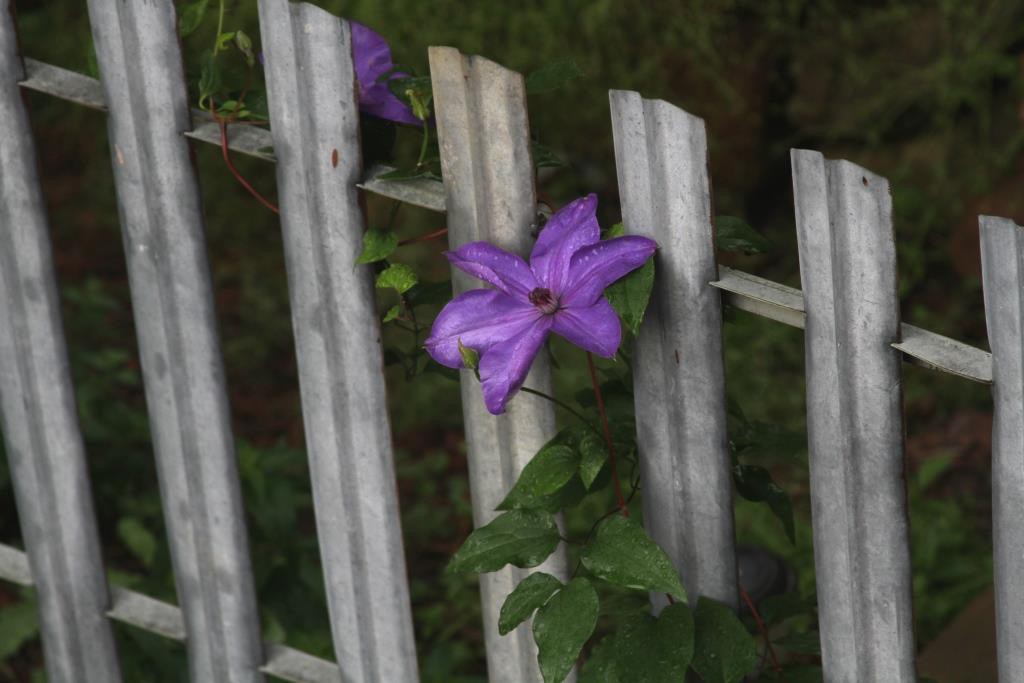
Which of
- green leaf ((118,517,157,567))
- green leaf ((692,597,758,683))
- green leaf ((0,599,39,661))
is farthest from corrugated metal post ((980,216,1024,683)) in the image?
green leaf ((118,517,157,567))

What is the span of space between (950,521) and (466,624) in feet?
3.74

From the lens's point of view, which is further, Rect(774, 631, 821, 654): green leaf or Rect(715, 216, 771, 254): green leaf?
Rect(774, 631, 821, 654): green leaf

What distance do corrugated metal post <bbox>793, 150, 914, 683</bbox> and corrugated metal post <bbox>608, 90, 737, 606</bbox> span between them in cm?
10

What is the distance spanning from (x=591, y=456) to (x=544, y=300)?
0.62 ft

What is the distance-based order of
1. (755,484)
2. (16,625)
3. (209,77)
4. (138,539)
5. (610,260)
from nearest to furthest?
(610,260) < (755,484) < (209,77) < (16,625) < (138,539)

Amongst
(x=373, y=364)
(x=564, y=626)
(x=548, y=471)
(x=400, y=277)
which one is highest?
(x=400, y=277)

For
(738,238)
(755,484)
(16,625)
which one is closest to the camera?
(738,238)

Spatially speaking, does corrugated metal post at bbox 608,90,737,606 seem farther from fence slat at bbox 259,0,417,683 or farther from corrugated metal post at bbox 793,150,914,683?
fence slat at bbox 259,0,417,683

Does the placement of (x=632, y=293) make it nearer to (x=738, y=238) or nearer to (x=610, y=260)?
(x=610, y=260)

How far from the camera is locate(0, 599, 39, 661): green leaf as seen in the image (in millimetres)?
2633

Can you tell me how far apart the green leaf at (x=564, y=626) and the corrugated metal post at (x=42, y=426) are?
87cm

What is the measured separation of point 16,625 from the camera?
8.75 feet

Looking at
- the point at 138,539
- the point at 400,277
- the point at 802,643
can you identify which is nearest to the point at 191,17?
the point at 400,277

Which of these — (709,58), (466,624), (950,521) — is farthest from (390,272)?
(709,58)
